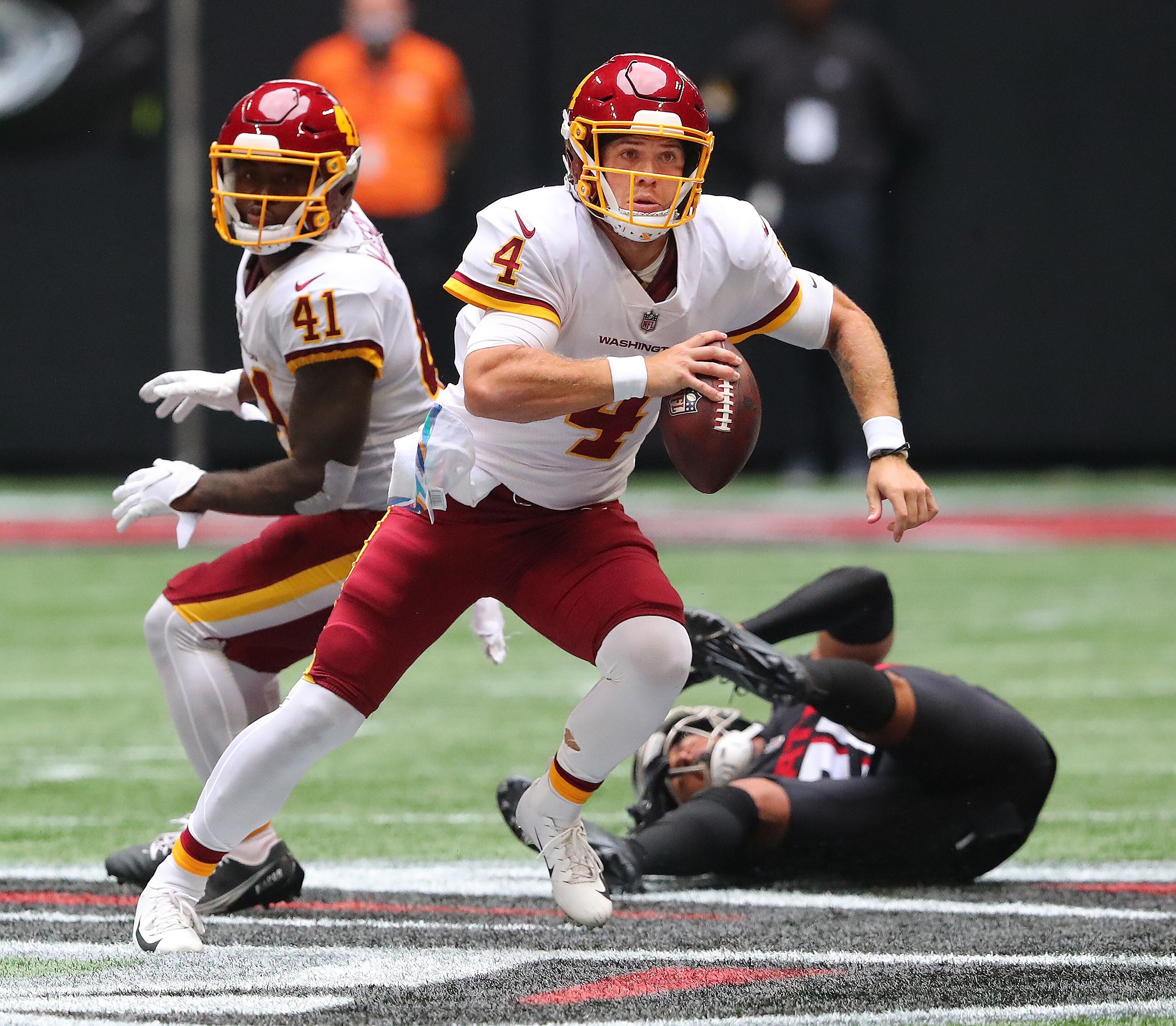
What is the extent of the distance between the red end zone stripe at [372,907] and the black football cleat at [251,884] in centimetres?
4

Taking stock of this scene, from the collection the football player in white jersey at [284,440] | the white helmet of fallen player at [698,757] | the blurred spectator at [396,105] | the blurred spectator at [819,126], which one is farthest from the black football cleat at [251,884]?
the blurred spectator at [819,126]

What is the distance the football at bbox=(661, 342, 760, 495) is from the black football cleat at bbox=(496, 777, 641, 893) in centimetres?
80

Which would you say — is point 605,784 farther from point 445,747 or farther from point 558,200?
point 558,200

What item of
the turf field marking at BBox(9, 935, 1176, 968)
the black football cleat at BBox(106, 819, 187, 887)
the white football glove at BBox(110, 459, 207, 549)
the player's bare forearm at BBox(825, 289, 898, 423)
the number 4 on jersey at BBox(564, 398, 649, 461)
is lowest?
the black football cleat at BBox(106, 819, 187, 887)

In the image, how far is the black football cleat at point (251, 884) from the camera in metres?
3.95

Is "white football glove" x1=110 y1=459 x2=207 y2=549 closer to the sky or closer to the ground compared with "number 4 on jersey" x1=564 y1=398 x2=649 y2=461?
closer to the ground

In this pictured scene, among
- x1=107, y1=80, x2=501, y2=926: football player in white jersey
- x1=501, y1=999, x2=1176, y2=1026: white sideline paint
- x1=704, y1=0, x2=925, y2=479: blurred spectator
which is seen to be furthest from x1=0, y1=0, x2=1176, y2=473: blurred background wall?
x1=501, y1=999, x2=1176, y2=1026: white sideline paint

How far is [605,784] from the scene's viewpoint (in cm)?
543

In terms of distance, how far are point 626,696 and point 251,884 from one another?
91 centimetres

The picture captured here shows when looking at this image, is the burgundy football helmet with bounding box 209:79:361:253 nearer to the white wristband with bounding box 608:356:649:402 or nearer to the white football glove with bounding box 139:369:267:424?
the white football glove with bounding box 139:369:267:424

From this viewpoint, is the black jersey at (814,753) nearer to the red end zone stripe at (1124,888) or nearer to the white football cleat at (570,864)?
the red end zone stripe at (1124,888)

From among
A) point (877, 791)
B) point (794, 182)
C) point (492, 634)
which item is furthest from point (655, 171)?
point (794, 182)

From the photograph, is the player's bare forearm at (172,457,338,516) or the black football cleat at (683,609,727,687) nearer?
the player's bare forearm at (172,457,338,516)

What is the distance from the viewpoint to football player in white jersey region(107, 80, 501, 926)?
3955mm
